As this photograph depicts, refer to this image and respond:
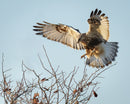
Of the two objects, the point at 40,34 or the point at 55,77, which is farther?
the point at 40,34

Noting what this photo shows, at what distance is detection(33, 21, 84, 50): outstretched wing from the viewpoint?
6.17m

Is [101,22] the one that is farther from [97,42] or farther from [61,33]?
[61,33]

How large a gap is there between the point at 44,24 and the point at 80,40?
4.54 feet

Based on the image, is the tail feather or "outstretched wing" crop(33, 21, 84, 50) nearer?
the tail feather

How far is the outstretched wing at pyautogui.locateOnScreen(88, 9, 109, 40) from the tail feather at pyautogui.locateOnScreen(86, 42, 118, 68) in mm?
230

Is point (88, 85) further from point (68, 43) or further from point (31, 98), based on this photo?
point (68, 43)

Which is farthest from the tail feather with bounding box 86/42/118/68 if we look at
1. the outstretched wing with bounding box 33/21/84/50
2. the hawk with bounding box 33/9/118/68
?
the outstretched wing with bounding box 33/21/84/50

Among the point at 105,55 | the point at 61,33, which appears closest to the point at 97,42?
the point at 105,55

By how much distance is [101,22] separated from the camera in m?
5.68

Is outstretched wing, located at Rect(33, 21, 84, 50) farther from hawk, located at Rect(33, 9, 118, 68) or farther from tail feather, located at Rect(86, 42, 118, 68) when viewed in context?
tail feather, located at Rect(86, 42, 118, 68)

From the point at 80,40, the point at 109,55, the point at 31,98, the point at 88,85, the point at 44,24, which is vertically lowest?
the point at 31,98

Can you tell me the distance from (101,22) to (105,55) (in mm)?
883

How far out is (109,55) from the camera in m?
5.83

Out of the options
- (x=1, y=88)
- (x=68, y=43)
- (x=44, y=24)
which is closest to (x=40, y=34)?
(x=44, y=24)
